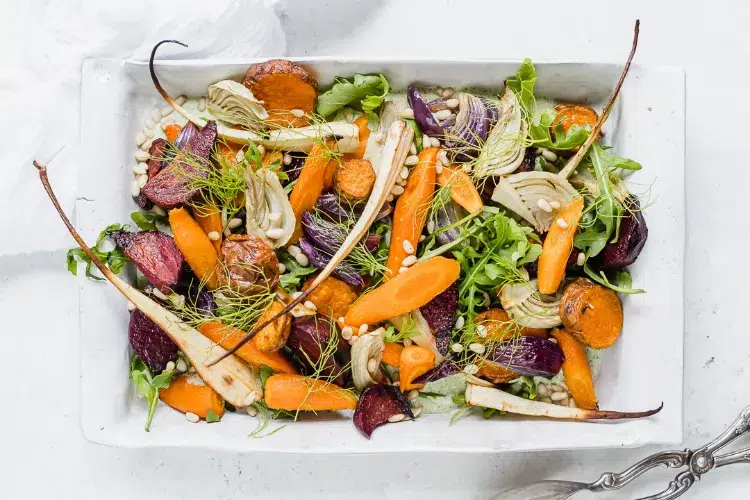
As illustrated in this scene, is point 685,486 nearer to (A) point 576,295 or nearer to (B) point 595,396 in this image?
(B) point 595,396

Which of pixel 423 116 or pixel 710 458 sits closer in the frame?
pixel 423 116

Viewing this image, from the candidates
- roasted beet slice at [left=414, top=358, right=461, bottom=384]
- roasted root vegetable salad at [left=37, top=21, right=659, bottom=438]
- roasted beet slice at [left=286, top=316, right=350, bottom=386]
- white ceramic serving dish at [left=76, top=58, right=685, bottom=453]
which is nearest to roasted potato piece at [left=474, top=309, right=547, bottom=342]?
roasted root vegetable salad at [left=37, top=21, right=659, bottom=438]

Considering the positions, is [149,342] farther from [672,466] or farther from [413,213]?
[672,466]

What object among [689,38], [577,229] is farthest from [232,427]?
[689,38]

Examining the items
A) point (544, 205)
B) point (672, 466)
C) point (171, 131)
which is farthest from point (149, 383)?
point (672, 466)

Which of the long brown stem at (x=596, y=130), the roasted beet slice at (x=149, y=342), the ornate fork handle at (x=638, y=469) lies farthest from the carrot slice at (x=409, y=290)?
the ornate fork handle at (x=638, y=469)
